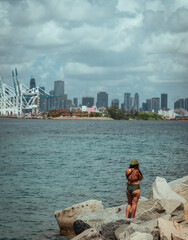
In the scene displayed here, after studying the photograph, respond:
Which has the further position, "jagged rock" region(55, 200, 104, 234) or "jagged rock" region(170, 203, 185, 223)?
"jagged rock" region(55, 200, 104, 234)

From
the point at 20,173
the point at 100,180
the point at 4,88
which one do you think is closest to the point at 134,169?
the point at 100,180

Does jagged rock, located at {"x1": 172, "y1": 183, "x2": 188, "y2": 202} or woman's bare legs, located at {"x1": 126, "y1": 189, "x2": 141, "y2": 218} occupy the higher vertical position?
woman's bare legs, located at {"x1": 126, "y1": 189, "x2": 141, "y2": 218}

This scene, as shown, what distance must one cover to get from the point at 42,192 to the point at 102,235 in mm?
7746

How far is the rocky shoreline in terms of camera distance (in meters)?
6.29

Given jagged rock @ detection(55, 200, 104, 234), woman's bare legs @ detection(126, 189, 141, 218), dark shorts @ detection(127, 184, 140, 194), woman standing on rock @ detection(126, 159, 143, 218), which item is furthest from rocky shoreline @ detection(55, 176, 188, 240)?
dark shorts @ detection(127, 184, 140, 194)

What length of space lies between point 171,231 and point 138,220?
177 cm

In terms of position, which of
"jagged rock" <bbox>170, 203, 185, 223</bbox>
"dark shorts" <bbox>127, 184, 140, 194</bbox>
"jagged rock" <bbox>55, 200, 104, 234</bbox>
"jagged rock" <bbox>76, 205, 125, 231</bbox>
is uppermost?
"dark shorts" <bbox>127, 184, 140, 194</bbox>

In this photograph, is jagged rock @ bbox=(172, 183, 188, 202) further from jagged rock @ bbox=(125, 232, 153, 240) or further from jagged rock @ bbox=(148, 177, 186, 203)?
jagged rock @ bbox=(125, 232, 153, 240)

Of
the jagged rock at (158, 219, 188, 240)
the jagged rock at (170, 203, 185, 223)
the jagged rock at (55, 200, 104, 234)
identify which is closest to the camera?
the jagged rock at (158, 219, 188, 240)

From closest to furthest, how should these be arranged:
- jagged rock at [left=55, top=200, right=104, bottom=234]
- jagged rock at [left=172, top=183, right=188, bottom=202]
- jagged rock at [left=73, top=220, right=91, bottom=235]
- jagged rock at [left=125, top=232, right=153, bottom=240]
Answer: jagged rock at [left=125, top=232, right=153, bottom=240] < jagged rock at [left=73, top=220, right=91, bottom=235] < jagged rock at [left=55, top=200, right=104, bottom=234] < jagged rock at [left=172, top=183, right=188, bottom=202]

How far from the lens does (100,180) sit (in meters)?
18.0

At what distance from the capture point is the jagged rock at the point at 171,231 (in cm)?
594

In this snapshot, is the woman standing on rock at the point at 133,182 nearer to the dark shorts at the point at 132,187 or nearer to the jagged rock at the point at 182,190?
the dark shorts at the point at 132,187

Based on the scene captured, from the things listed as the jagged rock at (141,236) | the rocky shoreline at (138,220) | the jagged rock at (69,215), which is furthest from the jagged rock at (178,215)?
the jagged rock at (69,215)
